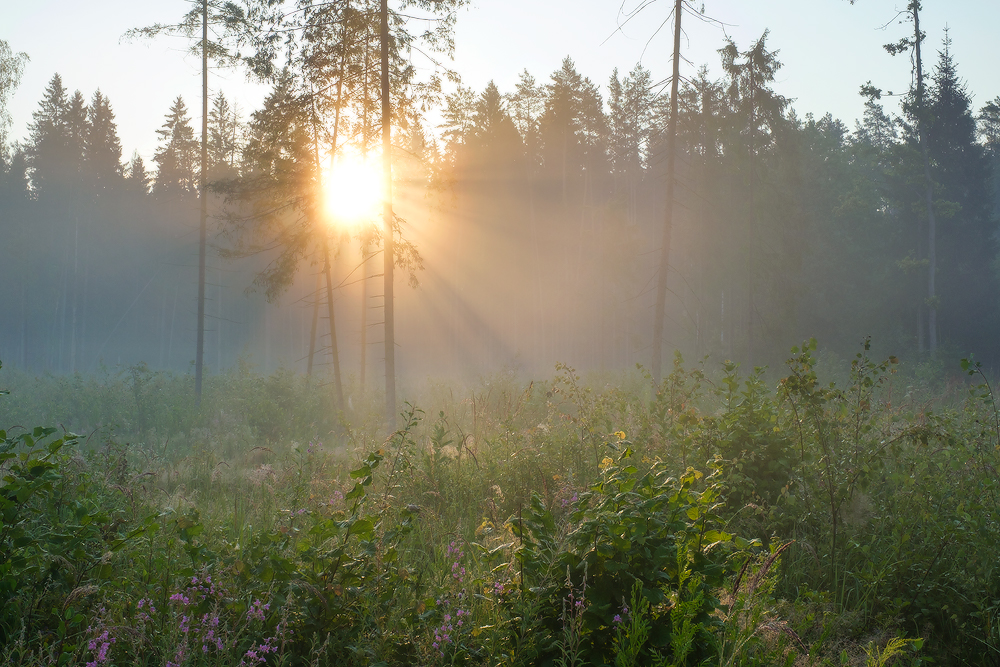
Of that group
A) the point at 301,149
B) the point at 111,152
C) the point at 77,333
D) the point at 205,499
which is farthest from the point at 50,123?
the point at 205,499

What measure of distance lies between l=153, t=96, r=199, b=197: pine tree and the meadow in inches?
1734

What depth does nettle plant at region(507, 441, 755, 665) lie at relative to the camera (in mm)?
2307

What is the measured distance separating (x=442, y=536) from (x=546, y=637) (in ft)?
8.48

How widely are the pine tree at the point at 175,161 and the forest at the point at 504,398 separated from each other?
0.35 m

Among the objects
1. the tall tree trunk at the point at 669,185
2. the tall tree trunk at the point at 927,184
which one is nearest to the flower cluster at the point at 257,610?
the tall tree trunk at the point at 669,185

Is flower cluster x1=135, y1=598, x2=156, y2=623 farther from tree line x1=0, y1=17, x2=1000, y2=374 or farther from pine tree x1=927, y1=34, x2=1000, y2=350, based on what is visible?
pine tree x1=927, y1=34, x2=1000, y2=350

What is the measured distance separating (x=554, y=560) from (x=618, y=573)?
28 centimetres

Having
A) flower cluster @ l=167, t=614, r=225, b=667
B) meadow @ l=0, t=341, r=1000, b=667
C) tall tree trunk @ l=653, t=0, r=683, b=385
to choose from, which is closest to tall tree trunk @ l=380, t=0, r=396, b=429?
meadow @ l=0, t=341, r=1000, b=667

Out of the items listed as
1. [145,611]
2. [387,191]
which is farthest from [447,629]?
[387,191]

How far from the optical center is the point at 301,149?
1603 cm

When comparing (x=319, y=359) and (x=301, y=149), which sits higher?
(x=301, y=149)

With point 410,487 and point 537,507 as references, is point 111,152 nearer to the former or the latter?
point 410,487

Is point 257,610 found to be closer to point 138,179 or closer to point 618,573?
point 618,573

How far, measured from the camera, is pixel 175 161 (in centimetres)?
4425
